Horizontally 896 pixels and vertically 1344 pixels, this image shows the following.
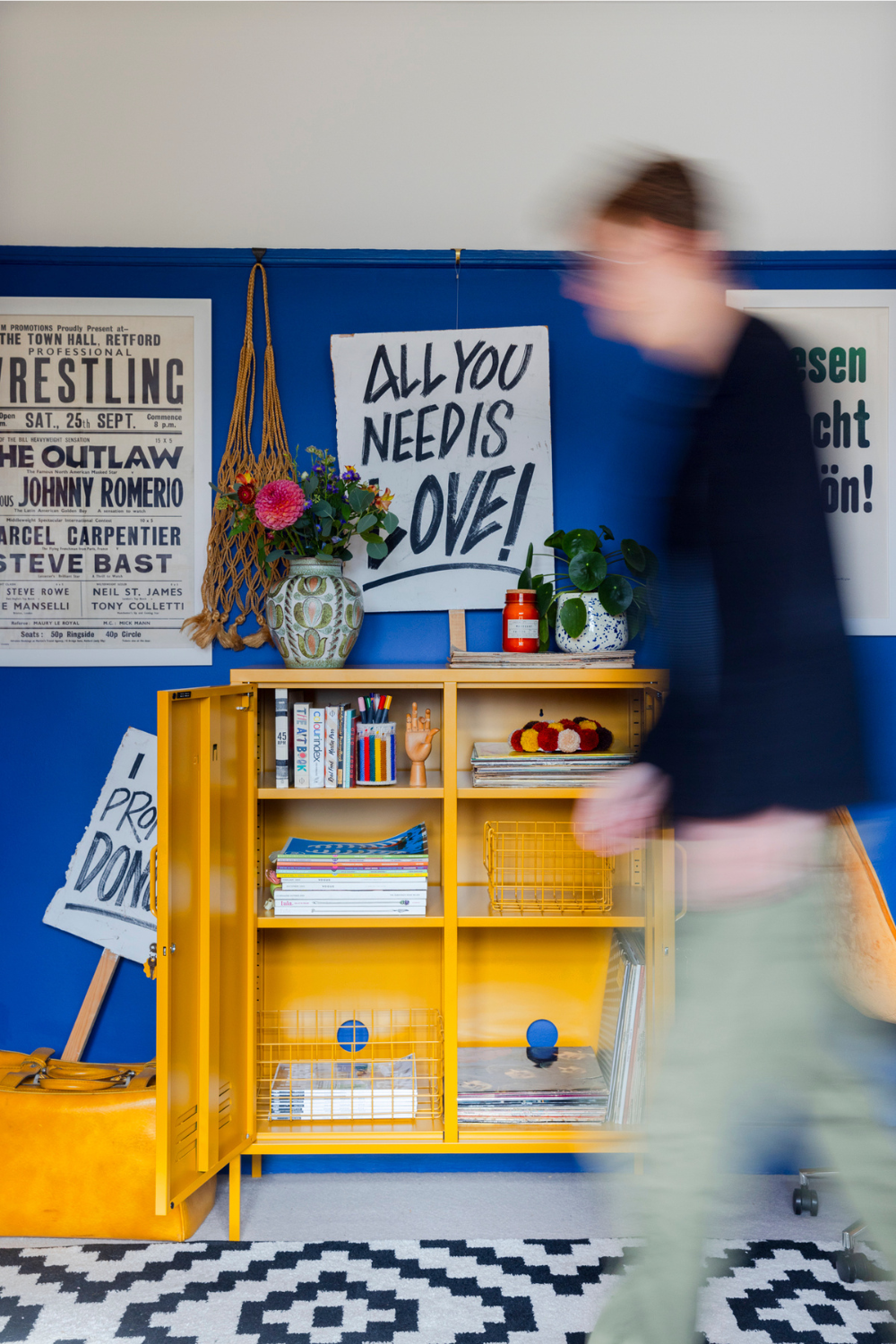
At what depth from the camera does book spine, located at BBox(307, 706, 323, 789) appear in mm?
2234

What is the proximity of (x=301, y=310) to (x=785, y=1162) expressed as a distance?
2494 millimetres

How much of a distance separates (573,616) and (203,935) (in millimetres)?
1084

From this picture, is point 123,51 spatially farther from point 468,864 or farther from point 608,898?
point 608,898

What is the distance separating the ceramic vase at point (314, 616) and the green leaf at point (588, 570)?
523 mm

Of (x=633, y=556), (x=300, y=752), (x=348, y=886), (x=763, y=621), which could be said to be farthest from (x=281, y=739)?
(x=763, y=621)

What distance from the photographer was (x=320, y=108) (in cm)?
253

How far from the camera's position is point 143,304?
251 centimetres

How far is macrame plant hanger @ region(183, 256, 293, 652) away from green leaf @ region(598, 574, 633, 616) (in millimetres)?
850

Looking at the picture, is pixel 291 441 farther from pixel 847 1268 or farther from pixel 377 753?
pixel 847 1268

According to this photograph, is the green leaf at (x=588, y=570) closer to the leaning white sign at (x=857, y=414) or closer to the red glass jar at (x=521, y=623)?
the red glass jar at (x=521, y=623)

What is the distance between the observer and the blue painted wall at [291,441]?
2.52 metres

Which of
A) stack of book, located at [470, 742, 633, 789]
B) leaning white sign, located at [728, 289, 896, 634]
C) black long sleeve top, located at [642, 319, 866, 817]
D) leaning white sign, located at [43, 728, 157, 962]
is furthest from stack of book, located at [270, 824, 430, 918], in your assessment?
leaning white sign, located at [728, 289, 896, 634]

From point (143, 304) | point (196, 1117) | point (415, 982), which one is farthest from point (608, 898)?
point (143, 304)

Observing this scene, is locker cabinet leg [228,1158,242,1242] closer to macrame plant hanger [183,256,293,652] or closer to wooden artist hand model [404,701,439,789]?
wooden artist hand model [404,701,439,789]
